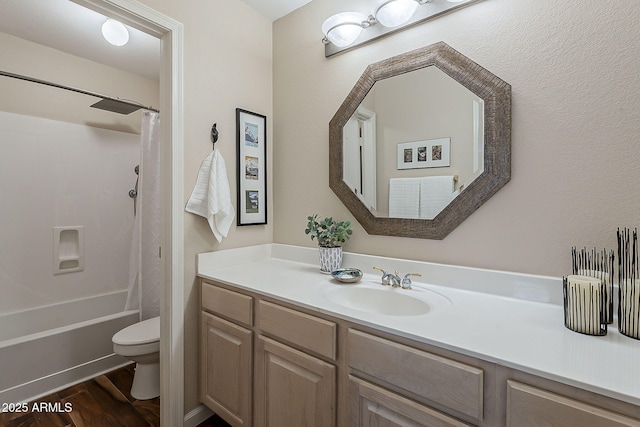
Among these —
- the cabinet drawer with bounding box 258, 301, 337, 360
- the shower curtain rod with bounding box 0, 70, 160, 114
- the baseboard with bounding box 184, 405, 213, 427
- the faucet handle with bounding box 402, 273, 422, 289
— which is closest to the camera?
the cabinet drawer with bounding box 258, 301, 337, 360

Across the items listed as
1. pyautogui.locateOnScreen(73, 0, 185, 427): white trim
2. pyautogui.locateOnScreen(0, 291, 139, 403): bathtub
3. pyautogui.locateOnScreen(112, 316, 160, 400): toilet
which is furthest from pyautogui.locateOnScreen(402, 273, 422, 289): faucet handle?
pyautogui.locateOnScreen(0, 291, 139, 403): bathtub

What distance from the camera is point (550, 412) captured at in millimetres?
646

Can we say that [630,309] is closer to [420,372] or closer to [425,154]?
[420,372]

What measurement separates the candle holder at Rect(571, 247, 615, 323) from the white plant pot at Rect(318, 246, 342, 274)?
96 cm

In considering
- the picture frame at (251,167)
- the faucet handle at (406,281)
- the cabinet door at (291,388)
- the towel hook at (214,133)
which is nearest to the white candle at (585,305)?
the faucet handle at (406,281)

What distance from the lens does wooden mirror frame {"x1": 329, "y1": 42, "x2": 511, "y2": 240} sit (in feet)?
3.86

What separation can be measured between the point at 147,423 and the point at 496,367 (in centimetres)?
181

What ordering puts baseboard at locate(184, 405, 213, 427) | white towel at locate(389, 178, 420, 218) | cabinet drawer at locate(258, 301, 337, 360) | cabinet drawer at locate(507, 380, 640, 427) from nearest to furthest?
cabinet drawer at locate(507, 380, 640, 427)
cabinet drawer at locate(258, 301, 337, 360)
white towel at locate(389, 178, 420, 218)
baseboard at locate(184, 405, 213, 427)

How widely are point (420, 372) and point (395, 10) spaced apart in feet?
4.83

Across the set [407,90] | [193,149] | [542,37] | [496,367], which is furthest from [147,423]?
[542,37]

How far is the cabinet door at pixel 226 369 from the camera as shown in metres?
1.33

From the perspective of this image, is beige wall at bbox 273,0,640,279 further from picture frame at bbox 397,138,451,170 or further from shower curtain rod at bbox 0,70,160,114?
shower curtain rod at bbox 0,70,160,114

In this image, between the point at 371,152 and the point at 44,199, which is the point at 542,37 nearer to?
the point at 371,152

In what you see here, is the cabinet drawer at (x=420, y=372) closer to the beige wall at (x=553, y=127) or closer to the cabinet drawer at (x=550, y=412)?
the cabinet drawer at (x=550, y=412)
